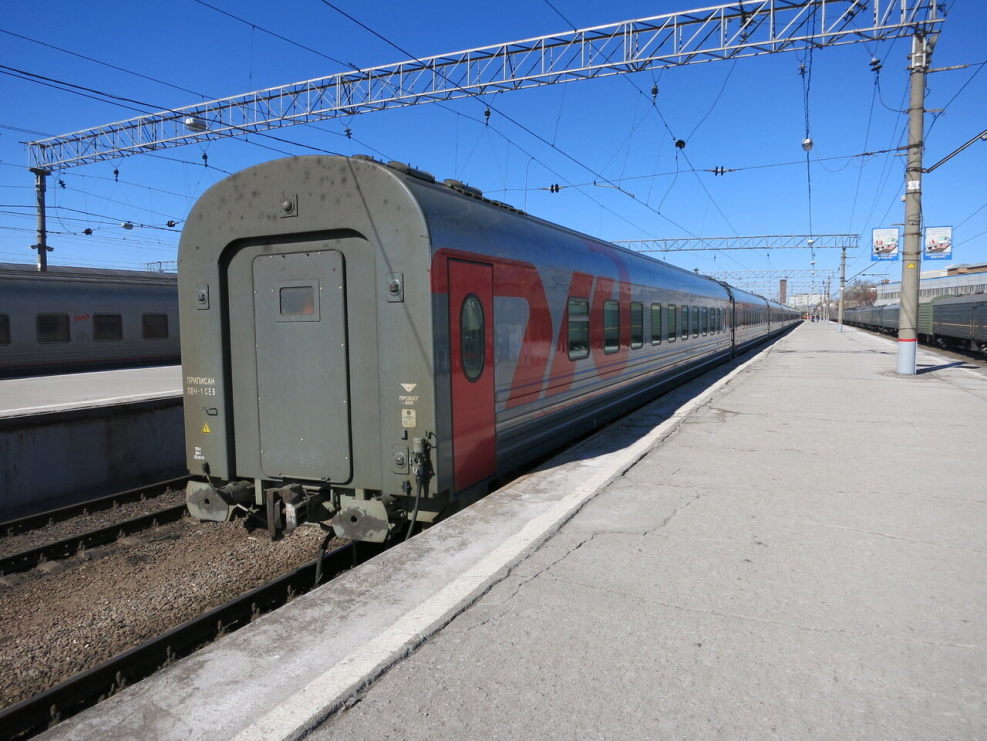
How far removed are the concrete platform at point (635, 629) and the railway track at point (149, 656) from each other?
3.75ft

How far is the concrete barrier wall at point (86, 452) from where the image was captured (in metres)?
8.77

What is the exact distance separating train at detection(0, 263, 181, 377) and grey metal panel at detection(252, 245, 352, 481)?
1439cm

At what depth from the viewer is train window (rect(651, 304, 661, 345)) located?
38.7 ft

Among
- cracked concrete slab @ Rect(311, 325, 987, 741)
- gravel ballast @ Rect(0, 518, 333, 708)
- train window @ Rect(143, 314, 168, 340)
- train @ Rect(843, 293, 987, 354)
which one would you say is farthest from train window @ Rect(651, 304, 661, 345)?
train @ Rect(843, 293, 987, 354)

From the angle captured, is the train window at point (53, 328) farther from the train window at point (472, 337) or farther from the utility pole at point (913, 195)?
the utility pole at point (913, 195)

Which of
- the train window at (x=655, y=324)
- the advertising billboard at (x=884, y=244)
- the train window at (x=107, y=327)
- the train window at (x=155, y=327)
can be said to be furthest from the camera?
the advertising billboard at (x=884, y=244)

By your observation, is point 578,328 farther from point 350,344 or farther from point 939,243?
point 939,243

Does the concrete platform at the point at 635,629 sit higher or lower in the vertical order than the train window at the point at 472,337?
lower

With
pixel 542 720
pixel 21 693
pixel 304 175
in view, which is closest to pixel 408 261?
pixel 304 175

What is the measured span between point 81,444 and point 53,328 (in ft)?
30.9

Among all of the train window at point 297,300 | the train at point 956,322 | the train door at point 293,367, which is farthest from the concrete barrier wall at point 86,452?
the train at point 956,322

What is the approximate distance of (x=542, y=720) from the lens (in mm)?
2572

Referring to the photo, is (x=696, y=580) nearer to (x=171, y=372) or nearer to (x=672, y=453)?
(x=672, y=453)

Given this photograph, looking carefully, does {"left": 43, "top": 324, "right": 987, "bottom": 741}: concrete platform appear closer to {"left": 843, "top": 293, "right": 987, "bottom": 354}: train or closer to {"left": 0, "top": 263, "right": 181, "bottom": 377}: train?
{"left": 0, "top": 263, "right": 181, "bottom": 377}: train
